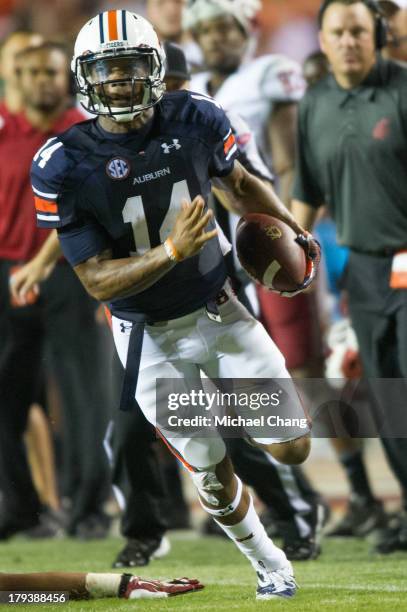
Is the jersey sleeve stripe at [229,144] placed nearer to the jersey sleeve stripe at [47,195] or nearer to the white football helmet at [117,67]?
the white football helmet at [117,67]

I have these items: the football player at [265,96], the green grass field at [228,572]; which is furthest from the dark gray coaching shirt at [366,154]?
the green grass field at [228,572]

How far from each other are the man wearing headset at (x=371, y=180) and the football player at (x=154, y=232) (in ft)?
3.17

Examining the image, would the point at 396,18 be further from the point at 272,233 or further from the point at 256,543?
the point at 256,543

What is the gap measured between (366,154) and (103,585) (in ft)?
6.35

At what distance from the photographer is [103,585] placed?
3631mm

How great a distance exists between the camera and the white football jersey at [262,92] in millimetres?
5391

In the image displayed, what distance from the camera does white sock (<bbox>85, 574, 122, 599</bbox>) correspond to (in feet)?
11.8

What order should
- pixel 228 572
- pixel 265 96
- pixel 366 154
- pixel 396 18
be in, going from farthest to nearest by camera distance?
1. pixel 396 18
2. pixel 265 96
3. pixel 366 154
4. pixel 228 572


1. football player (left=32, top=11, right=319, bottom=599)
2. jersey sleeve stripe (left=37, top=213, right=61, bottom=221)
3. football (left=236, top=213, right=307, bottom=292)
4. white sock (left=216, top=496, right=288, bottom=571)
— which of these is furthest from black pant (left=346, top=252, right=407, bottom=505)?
jersey sleeve stripe (left=37, top=213, right=61, bottom=221)

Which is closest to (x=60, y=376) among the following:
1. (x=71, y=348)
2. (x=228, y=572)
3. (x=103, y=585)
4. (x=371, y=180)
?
(x=71, y=348)

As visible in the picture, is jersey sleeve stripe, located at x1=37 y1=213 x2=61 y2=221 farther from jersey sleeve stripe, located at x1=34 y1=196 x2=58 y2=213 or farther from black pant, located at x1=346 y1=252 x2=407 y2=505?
black pant, located at x1=346 y1=252 x2=407 y2=505

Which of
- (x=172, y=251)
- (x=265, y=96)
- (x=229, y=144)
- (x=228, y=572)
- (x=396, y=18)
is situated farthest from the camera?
(x=396, y=18)

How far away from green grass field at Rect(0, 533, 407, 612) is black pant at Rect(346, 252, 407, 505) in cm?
42

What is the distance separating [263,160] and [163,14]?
5.80ft
